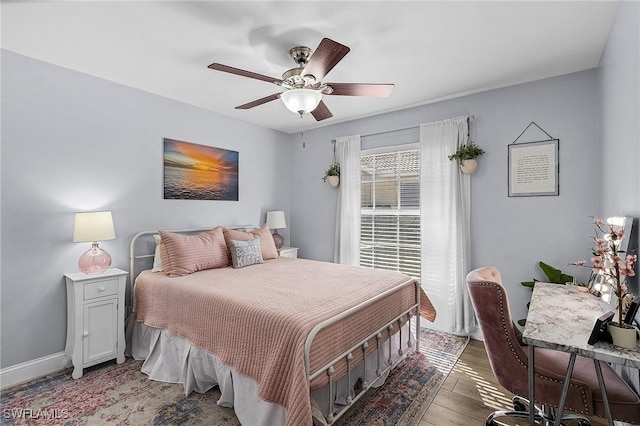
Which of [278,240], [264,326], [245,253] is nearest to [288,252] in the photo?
[278,240]

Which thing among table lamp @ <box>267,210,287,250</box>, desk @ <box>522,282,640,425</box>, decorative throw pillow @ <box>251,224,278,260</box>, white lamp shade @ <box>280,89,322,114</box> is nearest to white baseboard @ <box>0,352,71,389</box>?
decorative throw pillow @ <box>251,224,278,260</box>

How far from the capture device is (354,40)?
234cm

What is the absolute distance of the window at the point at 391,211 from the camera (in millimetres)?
A: 3896

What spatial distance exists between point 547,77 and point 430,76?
1.14 metres

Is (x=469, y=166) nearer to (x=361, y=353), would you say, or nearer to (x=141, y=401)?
(x=361, y=353)

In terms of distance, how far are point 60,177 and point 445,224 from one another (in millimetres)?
3886

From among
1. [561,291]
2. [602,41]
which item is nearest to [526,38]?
[602,41]

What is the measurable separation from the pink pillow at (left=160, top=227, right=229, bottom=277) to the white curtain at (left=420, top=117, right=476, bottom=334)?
239 centimetres

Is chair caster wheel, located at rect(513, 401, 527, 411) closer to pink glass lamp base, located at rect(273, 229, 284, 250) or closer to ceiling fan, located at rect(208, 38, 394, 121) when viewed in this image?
ceiling fan, located at rect(208, 38, 394, 121)

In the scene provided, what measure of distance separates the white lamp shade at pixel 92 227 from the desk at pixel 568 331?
3.15 m

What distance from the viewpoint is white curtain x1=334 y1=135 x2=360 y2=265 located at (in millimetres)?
4285

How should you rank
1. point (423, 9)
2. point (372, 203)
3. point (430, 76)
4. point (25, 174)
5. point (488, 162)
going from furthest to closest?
point (372, 203) < point (488, 162) < point (430, 76) < point (25, 174) < point (423, 9)

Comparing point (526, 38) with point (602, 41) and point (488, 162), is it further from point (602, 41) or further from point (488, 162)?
point (488, 162)

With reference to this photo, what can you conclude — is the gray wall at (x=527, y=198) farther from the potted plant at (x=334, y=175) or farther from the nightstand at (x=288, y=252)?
the nightstand at (x=288, y=252)
